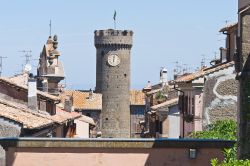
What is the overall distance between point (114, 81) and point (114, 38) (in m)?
5.95

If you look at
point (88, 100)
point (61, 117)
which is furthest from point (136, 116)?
point (61, 117)

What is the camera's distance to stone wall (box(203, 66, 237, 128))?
1518 inches

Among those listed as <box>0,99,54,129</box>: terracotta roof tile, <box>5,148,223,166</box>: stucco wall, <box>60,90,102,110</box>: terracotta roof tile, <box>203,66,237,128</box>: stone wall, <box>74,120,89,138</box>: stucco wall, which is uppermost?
<box>60,90,102,110</box>: terracotta roof tile

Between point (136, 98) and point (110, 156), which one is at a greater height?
point (136, 98)

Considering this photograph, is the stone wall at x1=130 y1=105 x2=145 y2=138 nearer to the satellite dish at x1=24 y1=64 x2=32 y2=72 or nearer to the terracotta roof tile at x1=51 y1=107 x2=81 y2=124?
the satellite dish at x1=24 y1=64 x2=32 y2=72

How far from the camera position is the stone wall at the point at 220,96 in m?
38.6

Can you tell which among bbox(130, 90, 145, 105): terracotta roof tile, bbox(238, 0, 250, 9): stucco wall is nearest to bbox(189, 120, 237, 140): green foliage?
bbox(238, 0, 250, 9): stucco wall

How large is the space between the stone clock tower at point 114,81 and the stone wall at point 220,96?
78.8 metres

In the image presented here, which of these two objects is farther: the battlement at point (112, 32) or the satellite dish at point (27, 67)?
the battlement at point (112, 32)

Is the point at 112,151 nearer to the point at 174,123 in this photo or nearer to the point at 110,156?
the point at 110,156

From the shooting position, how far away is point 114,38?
404 ft

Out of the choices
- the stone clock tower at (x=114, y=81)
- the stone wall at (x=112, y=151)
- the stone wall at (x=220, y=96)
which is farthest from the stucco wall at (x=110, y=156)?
the stone clock tower at (x=114, y=81)

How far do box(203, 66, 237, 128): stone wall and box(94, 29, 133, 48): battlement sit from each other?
272 feet

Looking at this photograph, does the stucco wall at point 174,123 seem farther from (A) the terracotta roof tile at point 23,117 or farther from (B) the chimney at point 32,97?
(A) the terracotta roof tile at point 23,117
